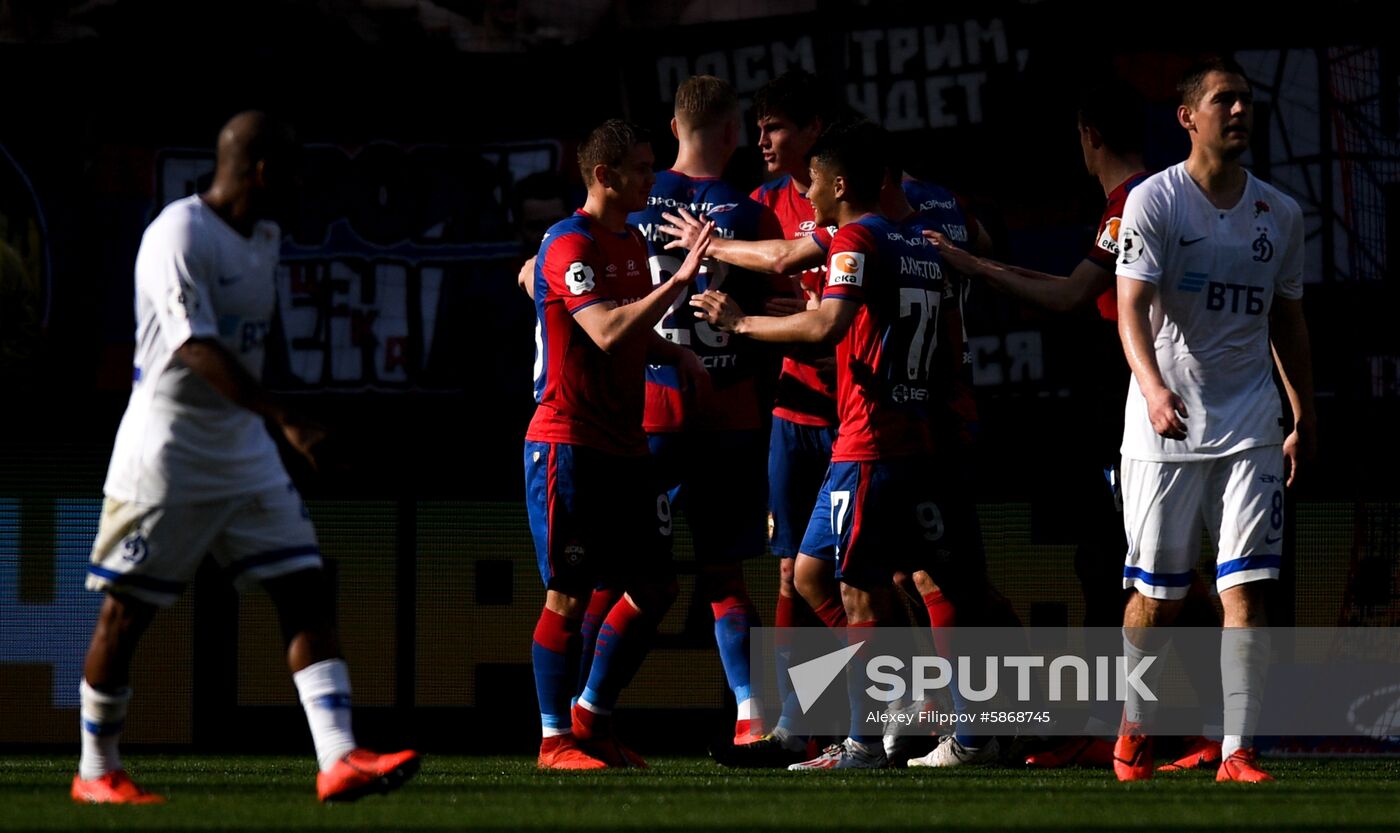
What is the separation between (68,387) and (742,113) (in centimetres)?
332

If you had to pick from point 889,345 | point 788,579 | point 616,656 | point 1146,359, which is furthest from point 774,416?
point 1146,359

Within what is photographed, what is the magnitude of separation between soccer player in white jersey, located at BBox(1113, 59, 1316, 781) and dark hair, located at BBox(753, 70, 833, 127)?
5.74 ft

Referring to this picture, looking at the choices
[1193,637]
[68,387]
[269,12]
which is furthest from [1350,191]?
[68,387]

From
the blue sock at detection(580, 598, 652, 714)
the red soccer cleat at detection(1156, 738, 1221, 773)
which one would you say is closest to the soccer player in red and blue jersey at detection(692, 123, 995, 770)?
the blue sock at detection(580, 598, 652, 714)

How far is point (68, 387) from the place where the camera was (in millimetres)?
8875

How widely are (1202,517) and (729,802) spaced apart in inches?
74.2

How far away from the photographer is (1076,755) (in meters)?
7.42

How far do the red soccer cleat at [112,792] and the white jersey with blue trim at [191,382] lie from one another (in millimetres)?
791

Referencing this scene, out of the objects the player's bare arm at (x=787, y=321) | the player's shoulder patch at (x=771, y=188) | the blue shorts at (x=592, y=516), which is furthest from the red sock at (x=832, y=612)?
the player's shoulder patch at (x=771, y=188)

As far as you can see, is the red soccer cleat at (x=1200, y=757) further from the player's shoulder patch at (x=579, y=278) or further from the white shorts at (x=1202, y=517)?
the player's shoulder patch at (x=579, y=278)

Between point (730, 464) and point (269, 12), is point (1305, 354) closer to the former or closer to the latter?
point (730, 464)

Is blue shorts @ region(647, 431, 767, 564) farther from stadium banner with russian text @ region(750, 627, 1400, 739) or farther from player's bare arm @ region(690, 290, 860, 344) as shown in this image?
player's bare arm @ region(690, 290, 860, 344)

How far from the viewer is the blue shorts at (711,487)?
7492 mm

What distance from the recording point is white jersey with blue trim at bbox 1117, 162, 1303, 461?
629 cm
